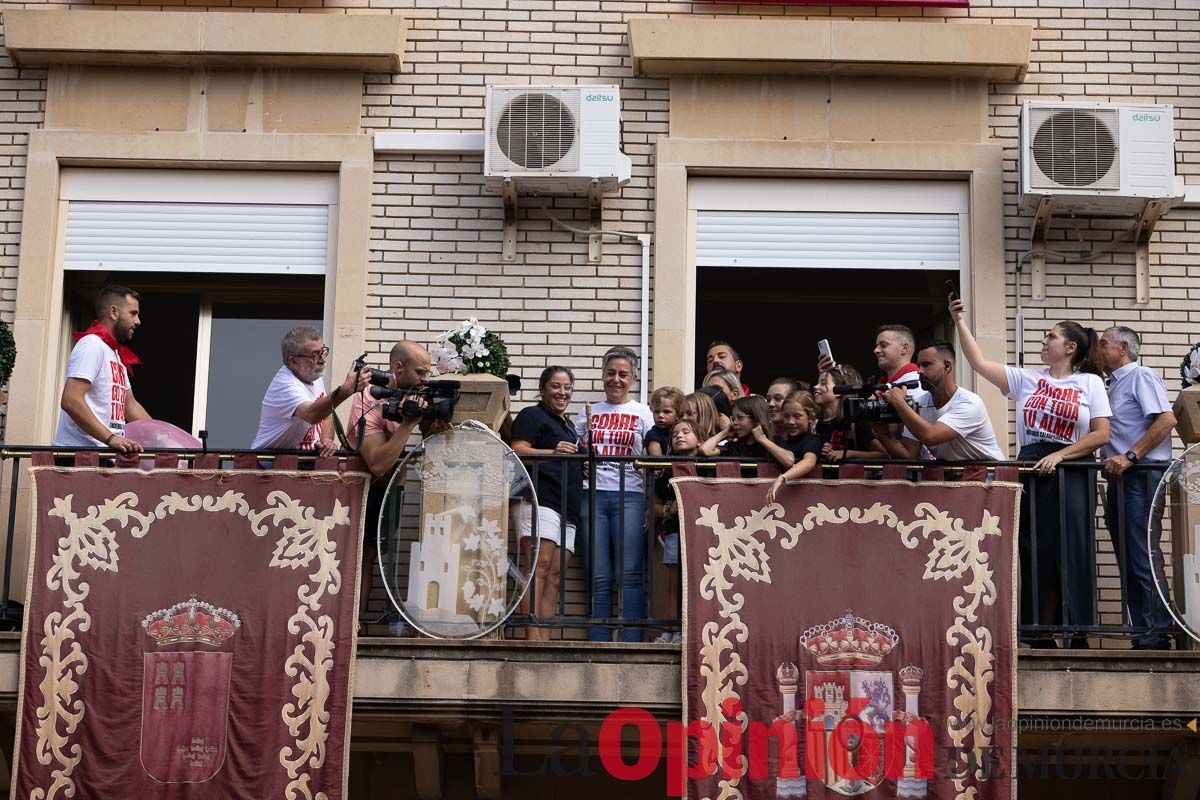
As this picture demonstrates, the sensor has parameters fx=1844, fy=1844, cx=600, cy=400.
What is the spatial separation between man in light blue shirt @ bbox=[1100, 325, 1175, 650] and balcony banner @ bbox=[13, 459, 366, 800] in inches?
162

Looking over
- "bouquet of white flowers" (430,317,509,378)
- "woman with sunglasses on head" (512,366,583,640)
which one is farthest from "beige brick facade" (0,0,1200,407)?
"woman with sunglasses on head" (512,366,583,640)

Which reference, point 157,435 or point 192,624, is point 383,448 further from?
point 157,435

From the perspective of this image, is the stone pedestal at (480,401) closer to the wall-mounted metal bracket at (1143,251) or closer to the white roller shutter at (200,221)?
the white roller shutter at (200,221)

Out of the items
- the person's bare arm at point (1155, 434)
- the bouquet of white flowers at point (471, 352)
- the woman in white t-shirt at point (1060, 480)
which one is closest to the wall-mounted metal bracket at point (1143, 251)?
the woman in white t-shirt at point (1060, 480)

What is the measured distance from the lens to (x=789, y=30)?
1210 cm

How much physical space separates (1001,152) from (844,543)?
3564 mm

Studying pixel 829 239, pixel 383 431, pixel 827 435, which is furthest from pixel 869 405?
pixel 829 239

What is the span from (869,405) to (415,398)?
2.38m

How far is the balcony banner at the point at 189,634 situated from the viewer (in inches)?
377

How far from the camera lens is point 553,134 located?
38.3 feet

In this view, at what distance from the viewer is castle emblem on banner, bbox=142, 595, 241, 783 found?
378 inches

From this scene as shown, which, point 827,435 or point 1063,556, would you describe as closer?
point 1063,556

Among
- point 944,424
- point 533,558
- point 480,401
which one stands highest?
point 480,401

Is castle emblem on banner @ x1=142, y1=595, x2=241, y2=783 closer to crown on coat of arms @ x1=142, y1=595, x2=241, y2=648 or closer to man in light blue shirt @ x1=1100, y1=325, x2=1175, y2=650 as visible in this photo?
→ crown on coat of arms @ x1=142, y1=595, x2=241, y2=648
